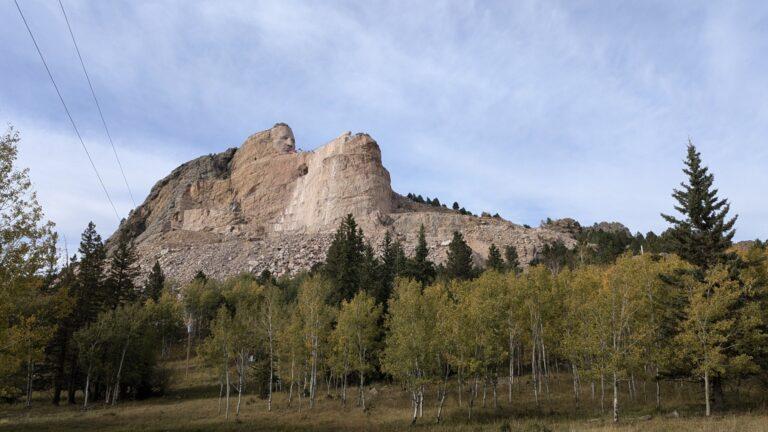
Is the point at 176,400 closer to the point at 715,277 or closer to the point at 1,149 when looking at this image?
the point at 1,149

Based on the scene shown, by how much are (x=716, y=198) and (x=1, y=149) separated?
3585 cm

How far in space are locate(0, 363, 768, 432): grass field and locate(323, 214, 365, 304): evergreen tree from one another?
13306 millimetres

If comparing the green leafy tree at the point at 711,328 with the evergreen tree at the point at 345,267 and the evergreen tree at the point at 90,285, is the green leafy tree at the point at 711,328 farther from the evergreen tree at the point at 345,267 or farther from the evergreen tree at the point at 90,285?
the evergreen tree at the point at 90,285

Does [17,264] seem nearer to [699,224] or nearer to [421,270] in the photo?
[699,224]

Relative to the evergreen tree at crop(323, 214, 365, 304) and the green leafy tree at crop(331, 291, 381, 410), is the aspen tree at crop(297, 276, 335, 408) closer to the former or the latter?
the green leafy tree at crop(331, 291, 381, 410)

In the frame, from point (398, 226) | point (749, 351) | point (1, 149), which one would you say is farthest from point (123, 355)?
point (398, 226)

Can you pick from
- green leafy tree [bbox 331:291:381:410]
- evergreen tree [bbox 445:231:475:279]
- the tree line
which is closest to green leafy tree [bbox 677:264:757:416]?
the tree line

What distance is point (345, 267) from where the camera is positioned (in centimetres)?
5691

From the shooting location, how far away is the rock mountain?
116562 mm

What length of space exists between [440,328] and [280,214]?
4703 inches

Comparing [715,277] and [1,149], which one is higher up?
[1,149]

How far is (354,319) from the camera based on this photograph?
39.8m

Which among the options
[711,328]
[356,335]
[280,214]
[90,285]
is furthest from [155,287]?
[711,328]

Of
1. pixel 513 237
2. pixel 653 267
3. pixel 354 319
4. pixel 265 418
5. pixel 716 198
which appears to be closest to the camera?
pixel 716 198
